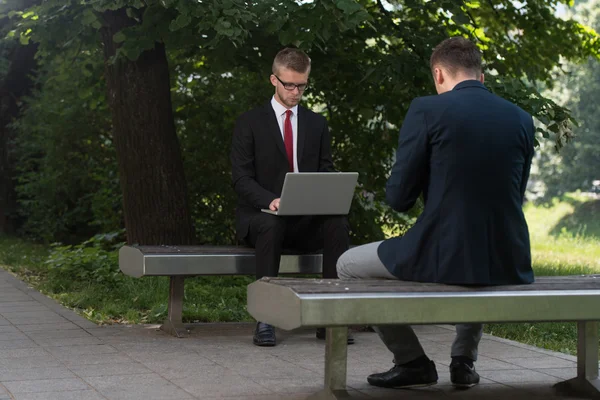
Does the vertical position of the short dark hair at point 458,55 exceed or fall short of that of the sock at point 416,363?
it exceeds it

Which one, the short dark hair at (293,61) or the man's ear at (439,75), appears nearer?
the man's ear at (439,75)

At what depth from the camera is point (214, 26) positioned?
→ 7703 millimetres

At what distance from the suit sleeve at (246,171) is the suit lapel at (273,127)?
0.14 metres

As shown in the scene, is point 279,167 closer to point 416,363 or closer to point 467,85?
point 416,363

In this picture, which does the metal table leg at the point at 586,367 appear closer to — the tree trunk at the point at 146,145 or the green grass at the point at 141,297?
the green grass at the point at 141,297

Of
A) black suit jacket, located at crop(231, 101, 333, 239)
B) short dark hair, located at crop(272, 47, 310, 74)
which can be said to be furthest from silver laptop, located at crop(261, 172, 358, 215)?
short dark hair, located at crop(272, 47, 310, 74)

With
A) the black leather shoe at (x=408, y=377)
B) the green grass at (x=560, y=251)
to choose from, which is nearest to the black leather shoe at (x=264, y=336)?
the black leather shoe at (x=408, y=377)

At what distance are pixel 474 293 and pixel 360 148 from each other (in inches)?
262

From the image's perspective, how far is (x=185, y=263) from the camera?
21.4 ft

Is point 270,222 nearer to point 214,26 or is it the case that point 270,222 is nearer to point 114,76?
point 214,26

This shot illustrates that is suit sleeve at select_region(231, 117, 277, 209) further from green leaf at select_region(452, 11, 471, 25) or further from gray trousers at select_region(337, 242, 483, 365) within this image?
green leaf at select_region(452, 11, 471, 25)

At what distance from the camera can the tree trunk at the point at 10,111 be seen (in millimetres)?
17984

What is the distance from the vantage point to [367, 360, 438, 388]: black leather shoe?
200 inches

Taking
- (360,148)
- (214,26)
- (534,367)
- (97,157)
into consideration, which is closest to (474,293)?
(534,367)
